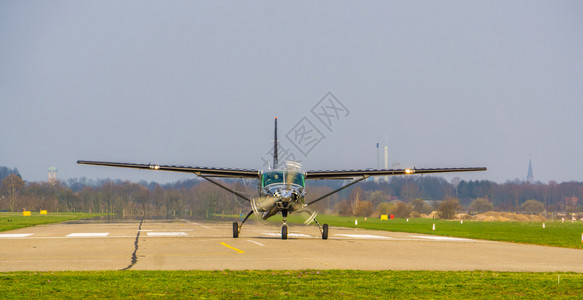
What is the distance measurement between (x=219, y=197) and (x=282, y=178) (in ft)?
284

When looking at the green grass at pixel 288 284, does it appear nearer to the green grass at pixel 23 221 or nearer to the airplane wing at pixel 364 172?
the airplane wing at pixel 364 172

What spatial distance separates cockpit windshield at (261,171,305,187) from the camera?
1034 inches

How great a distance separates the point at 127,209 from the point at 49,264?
131 m

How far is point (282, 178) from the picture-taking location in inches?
1035

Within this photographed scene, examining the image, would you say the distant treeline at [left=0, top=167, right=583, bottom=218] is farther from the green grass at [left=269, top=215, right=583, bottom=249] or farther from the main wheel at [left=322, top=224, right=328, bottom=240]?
the main wheel at [left=322, top=224, right=328, bottom=240]

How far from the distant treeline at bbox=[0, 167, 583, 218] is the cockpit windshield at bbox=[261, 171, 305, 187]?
73076mm

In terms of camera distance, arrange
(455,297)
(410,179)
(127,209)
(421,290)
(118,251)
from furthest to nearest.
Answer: (410,179) → (127,209) → (118,251) → (421,290) → (455,297)

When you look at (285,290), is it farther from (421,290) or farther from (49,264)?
(49,264)

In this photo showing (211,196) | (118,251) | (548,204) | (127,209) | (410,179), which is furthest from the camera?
(410,179)

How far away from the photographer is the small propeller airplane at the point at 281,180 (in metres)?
25.5

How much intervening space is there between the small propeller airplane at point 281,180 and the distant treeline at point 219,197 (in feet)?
227

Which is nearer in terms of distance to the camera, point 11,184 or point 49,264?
point 49,264

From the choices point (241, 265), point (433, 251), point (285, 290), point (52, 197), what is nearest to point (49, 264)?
point (241, 265)

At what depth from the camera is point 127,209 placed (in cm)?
14225
